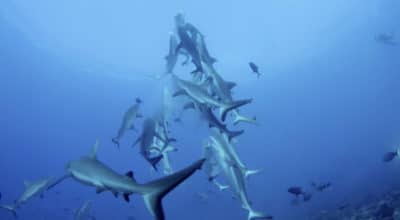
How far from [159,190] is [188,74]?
4924 cm

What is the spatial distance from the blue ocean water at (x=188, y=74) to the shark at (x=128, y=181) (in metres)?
2.33

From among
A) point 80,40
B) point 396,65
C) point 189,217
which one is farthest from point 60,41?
point 396,65

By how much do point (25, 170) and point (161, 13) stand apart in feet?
301

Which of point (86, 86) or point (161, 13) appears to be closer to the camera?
point (161, 13)

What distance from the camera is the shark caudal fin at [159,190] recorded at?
272 cm

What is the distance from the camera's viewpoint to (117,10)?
143ft

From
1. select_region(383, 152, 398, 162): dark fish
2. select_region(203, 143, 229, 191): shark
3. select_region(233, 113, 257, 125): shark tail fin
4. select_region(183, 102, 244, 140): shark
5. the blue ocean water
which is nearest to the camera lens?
select_region(183, 102, 244, 140): shark

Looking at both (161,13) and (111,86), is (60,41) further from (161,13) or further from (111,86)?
(111,86)

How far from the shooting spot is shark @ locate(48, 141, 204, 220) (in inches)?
108

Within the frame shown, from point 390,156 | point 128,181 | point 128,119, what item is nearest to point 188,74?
point 390,156

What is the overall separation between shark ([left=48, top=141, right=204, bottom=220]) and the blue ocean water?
7.63ft

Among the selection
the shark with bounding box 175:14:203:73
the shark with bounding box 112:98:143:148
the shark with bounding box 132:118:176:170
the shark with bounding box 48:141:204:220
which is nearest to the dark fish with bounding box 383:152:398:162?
the shark with bounding box 175:14:203:73

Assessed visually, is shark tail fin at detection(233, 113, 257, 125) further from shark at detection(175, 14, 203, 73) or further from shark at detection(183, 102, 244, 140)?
shark at detection(175, 14, 203, 73)

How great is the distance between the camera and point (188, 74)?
51906 mm
